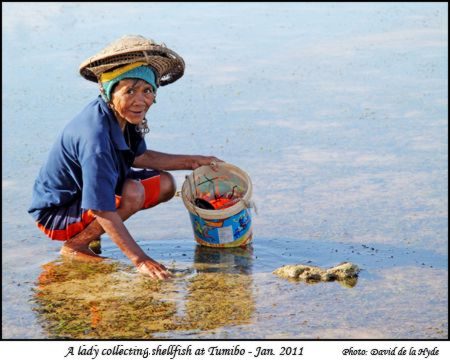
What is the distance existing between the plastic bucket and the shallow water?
0.38ft

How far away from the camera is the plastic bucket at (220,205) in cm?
562

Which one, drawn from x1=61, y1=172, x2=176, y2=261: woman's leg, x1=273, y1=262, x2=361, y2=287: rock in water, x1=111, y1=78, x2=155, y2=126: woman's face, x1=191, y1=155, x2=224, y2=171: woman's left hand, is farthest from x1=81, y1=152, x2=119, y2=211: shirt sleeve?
x1=273, y1=262, x2=361, y2=287: rock in water

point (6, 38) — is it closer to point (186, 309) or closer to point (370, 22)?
point (370, 22)

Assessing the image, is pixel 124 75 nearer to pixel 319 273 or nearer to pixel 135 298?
pixel 135 298

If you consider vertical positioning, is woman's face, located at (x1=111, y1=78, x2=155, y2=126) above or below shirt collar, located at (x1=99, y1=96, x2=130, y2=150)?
above

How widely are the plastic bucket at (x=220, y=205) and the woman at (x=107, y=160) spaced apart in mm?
315

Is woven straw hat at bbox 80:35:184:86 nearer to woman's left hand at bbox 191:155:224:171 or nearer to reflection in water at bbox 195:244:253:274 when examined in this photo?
woman's left hand at bbox 191:155:224:171

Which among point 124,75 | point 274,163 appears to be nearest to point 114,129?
point 124,75

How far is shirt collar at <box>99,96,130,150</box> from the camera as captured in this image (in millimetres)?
5191

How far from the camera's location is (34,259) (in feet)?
18.5

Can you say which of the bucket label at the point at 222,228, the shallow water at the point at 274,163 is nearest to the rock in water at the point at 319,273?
the shallow water at the point at 274,163

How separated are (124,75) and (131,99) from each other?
0.44 feet

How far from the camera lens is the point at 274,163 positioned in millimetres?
7164

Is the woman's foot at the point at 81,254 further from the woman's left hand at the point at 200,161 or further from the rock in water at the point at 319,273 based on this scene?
the rock in water at the point at 319,273
